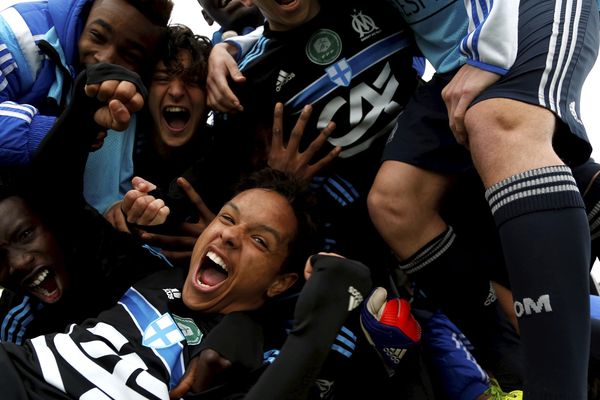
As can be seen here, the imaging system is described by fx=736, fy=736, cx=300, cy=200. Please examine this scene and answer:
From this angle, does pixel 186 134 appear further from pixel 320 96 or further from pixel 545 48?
pixel 545 48

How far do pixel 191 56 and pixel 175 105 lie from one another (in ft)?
0.45

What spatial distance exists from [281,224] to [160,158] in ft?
1.61

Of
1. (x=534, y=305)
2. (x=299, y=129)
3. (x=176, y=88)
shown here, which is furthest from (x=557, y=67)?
(x=176, y=88)

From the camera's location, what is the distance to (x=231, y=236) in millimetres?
1463

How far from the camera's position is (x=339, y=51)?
157 cm

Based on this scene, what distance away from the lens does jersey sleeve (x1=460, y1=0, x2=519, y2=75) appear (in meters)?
1.10

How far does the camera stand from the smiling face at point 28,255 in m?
1.44

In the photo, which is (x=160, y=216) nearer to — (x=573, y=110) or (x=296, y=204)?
(x=296, y=204)

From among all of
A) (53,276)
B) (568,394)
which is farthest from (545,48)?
(53,276)

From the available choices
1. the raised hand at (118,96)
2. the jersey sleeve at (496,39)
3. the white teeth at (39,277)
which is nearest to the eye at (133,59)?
the raised hand at (118,96)

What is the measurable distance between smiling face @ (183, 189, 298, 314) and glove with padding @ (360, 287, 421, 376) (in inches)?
7.1

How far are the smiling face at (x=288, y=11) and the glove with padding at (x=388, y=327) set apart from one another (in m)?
0.59

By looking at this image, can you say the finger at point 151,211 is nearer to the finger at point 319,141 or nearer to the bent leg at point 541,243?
the finger at point 319,141

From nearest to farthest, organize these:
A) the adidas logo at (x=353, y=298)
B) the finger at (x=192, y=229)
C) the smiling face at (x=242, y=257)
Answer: the adidas logo at (x=353, y=298) < the smiling face at (x=242, y=257) < the finger at (x=192, y=229)
